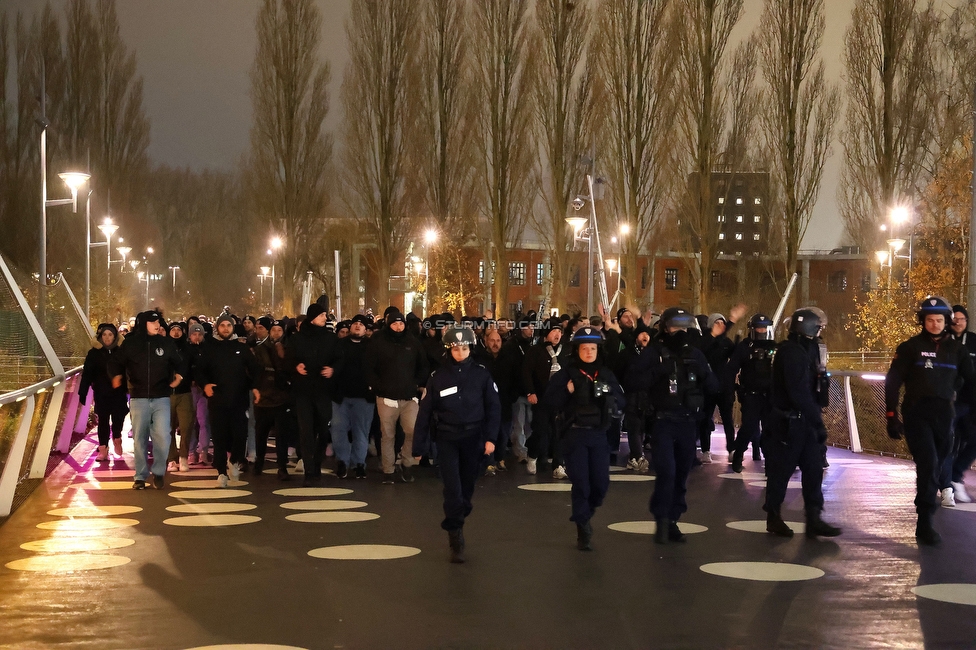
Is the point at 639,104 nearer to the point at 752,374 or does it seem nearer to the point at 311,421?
the point at 752,374

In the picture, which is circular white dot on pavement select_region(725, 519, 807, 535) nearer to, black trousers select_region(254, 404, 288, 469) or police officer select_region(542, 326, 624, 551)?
police officer select_region(542, 326, 624, 551)

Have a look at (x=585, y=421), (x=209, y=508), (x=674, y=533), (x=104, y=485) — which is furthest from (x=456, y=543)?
(x=104, y=485)

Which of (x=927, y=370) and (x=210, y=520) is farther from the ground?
(x=927, y=370)

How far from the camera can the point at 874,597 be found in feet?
25.1

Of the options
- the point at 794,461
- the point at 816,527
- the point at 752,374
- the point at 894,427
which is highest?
the point at 752,374

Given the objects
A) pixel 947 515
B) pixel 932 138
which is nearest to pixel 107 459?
pixel 947 515

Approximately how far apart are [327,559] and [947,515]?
6210 millimetres

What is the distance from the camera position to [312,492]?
43.7 feet

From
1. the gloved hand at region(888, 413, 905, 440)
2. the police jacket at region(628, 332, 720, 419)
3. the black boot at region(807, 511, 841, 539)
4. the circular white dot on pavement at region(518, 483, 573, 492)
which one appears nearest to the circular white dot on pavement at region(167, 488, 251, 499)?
the circular white dot on pavement at region(518, 483, 573, 492)

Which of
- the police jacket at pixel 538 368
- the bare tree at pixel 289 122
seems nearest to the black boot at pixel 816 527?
the police jacket at pixel 538 368

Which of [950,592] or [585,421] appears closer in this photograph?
[950,592]

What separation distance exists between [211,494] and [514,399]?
453 cm

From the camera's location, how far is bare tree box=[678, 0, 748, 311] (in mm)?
41438

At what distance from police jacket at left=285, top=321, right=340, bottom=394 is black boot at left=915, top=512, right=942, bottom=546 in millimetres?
7105
